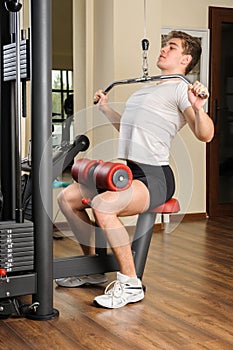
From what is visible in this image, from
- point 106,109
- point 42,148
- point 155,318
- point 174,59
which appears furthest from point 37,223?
point 174,59

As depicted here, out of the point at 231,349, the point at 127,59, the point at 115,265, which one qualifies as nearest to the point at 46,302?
the point at 115,265

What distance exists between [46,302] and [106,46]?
8.58 ft

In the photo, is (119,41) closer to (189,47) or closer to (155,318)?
(189,47)

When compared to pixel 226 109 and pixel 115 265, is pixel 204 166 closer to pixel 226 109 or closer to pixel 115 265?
pixel 226 109

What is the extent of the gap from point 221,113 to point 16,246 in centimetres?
349

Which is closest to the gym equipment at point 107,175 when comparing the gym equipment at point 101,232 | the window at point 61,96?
the gym equipment at point 101,232

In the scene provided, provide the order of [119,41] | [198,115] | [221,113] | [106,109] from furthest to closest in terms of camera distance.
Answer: [221,113], [119,41], [106,109], [198,115]

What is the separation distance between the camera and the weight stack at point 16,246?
2.76 metres

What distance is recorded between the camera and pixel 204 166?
575 centimetres

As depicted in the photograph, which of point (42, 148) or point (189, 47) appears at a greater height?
point (189, 47)

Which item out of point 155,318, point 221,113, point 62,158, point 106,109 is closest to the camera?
point 155,318

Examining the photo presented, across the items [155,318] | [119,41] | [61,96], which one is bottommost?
[155,318]

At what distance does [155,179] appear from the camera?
321 cm

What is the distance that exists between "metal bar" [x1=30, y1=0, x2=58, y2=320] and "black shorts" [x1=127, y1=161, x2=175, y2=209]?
592mm
